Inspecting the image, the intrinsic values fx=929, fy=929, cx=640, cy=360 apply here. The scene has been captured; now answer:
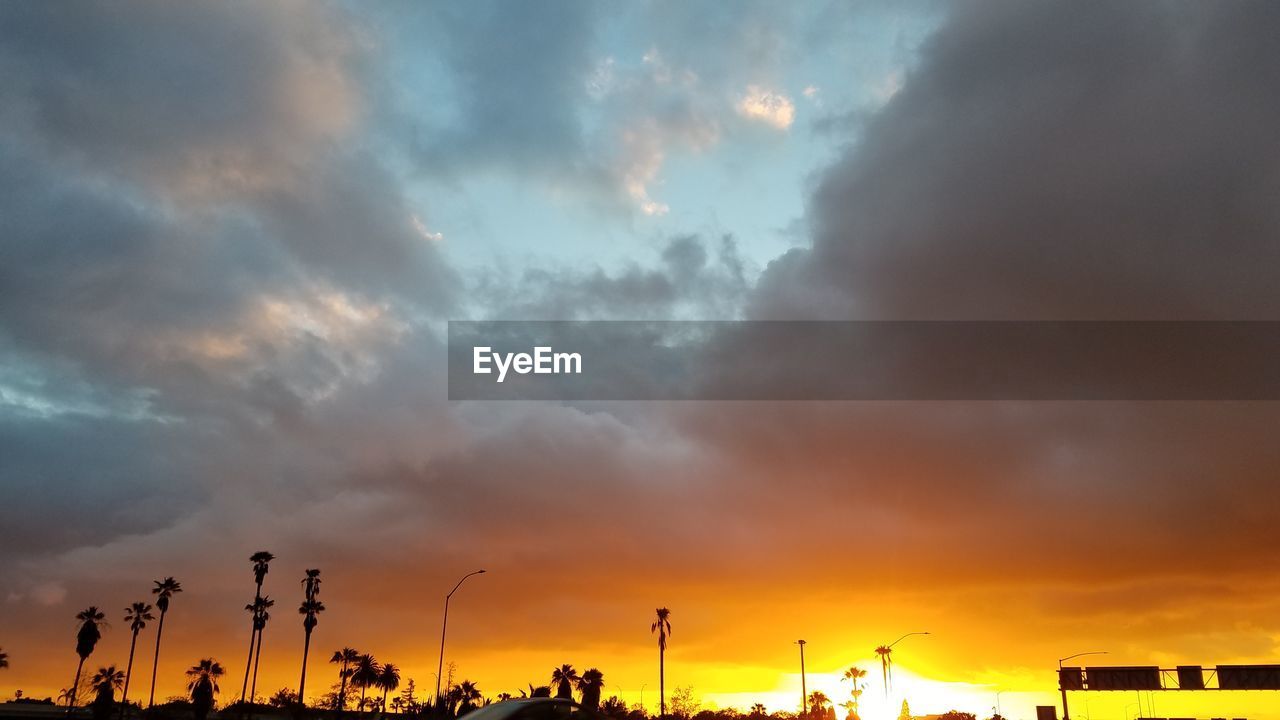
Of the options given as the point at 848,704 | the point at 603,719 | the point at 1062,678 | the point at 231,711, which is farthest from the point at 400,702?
the point at 603,719

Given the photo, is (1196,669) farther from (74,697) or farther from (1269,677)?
(74,697)

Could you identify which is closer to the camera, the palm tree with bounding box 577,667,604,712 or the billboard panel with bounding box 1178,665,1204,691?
the billboard panel with bounding box 1178,665,1204,691

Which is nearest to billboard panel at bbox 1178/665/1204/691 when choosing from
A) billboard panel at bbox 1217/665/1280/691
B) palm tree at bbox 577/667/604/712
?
billboard panel at bbox 1217/665/1280/691

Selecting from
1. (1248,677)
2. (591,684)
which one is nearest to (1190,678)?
(1248,677)

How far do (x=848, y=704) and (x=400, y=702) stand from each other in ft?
A: 272

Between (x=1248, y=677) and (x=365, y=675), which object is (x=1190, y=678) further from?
(x=365, y=675)

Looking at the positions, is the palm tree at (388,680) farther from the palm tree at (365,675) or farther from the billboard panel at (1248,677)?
the billboard panel at (1248,677)

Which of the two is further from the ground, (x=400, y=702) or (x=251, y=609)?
(x=251, y=609)

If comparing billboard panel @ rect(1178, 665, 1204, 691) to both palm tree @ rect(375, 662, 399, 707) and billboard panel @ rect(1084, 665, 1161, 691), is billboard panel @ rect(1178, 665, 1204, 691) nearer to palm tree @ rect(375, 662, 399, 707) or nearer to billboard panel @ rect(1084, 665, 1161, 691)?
billboard panel @ rect(1084, 665, 1161, 691)

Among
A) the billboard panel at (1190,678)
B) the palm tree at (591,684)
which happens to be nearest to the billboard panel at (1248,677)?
the billboard panel at (1190,678)

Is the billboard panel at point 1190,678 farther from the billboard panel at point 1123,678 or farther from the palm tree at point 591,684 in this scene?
the palm tree at point 591,684

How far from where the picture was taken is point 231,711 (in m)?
101

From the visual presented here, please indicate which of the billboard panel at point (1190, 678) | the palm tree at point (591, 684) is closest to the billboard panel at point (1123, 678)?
the billboard panel at point (1190, 678)

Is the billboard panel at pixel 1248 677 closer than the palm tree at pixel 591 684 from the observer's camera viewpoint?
Yes
